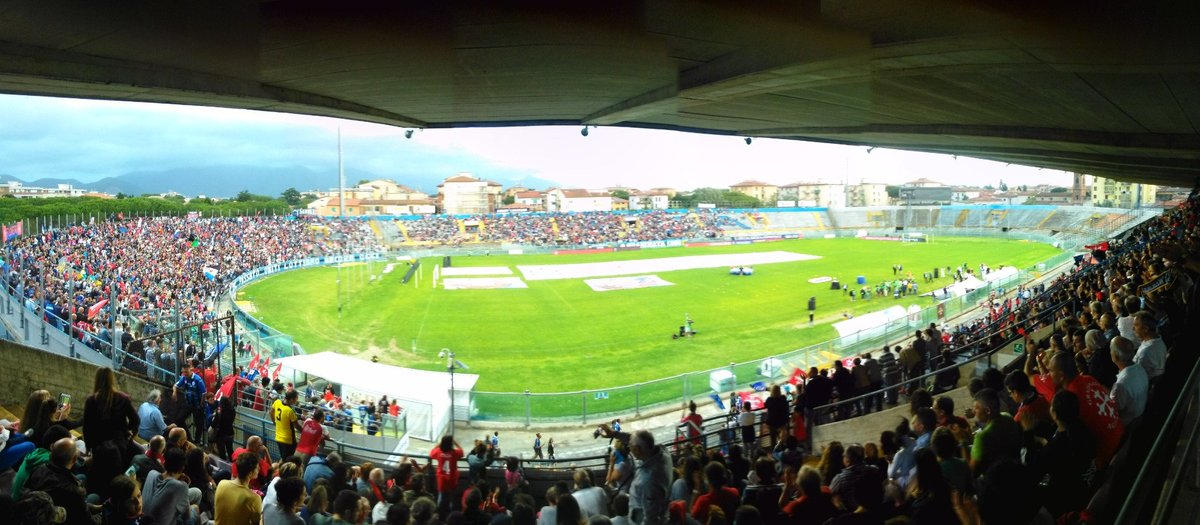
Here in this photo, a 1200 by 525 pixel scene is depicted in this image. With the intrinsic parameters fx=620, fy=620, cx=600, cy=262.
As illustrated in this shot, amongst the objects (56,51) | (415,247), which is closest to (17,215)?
(56,51)

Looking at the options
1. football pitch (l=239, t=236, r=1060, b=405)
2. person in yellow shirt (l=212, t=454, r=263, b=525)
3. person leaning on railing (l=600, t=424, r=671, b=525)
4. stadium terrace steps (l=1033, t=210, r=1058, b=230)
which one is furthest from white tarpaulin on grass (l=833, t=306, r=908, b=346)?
stadium terrace steps (l=1033, t=210, r=1058, b=230)

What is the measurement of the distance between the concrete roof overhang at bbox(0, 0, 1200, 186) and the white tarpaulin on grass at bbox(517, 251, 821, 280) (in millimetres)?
28697

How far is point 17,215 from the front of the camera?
19375 millimetres

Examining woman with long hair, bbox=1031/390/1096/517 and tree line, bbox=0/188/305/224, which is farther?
tree line, bbox=0/188/305/224

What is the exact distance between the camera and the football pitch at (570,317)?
18344 mm

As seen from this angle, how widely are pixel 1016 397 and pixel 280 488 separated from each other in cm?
391

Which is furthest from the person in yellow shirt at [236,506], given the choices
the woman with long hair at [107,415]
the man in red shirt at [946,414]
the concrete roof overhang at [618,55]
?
the man in red shirt at [946,414]

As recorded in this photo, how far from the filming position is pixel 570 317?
24.8 meters

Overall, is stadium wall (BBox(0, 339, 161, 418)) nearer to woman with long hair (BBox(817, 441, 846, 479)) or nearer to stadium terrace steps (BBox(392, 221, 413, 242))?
woman with long hair (BBox(817, 441, 846, 479))

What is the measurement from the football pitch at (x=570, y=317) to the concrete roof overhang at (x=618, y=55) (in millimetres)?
10282

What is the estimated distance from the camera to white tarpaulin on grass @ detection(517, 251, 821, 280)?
37.2m

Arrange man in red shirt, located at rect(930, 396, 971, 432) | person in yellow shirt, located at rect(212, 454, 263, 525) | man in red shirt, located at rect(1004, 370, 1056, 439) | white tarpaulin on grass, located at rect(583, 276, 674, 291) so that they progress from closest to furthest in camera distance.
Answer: person in yellow shirt, located at rect(212, 454, 263, 525)
man in red shirt, located at rect(1004, 370, 1056, 439)
man in red shirt, located at rect(930, 396, 971, 432)
white tarpaulin on grass, located at rect(583, 276, 674, 291)

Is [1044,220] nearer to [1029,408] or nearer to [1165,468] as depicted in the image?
[1029,408]

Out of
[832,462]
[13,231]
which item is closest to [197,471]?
[832,462]
